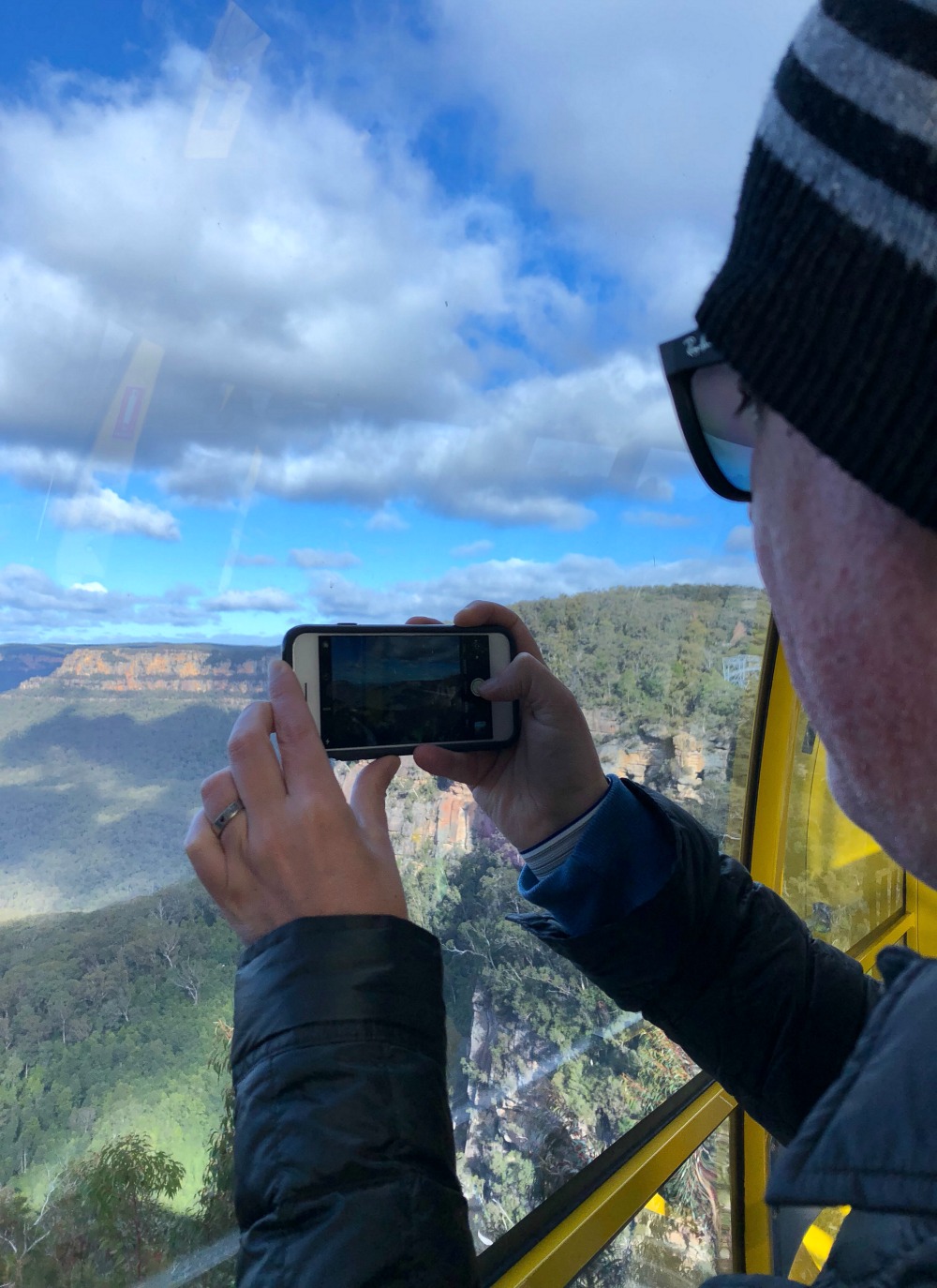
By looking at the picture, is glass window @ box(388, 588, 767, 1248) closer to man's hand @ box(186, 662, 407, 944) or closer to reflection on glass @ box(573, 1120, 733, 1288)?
reflection on glass @ box(573, 1120, 733, 1288)

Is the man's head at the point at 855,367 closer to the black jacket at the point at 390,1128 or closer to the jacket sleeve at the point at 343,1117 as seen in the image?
the black jacket at the point at 390,1128

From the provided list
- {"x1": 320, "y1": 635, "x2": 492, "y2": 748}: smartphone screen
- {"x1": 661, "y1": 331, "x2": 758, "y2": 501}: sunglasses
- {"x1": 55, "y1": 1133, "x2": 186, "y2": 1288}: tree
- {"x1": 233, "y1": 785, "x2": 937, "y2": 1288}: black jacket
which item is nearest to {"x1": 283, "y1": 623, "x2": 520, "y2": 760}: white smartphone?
{"x1": 320, "y1": 635, "x2": 492, "y2": 748}: smartphone screen

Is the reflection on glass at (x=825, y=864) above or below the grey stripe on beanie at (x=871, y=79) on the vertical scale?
below

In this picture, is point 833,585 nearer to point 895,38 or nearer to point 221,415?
point 895,38

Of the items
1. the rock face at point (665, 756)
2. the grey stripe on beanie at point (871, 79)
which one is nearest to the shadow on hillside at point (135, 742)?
the rock face at point (665, 756)

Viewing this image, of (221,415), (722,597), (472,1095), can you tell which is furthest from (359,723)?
(722,597)
